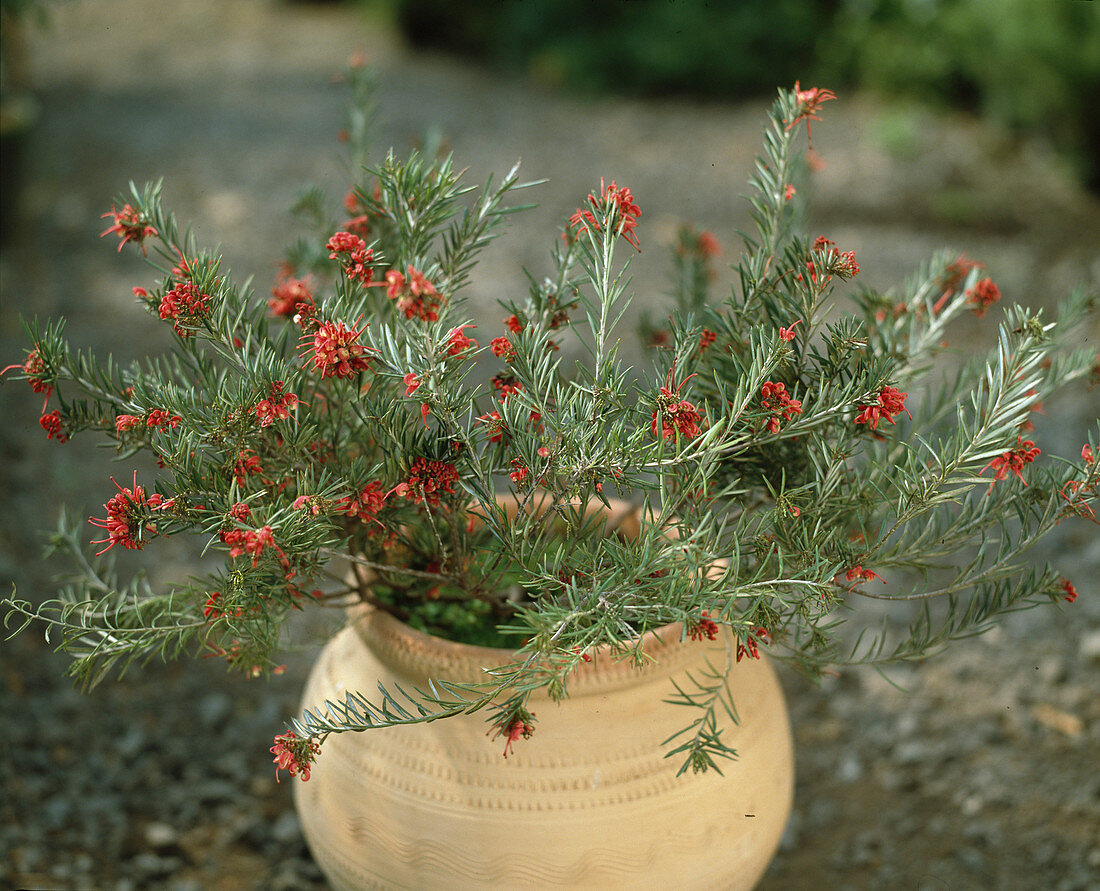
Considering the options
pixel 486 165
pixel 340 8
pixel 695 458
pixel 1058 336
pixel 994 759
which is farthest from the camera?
pixel 340 8

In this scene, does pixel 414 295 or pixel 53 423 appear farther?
pixel 53 423

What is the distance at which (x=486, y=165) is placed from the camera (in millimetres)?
5668

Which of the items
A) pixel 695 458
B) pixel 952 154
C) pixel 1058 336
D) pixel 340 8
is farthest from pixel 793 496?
pixel 340 8

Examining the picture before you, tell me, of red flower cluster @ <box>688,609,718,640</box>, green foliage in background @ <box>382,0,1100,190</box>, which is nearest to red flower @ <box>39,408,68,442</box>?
red flower cluster @ <box>688,609,718,640</box>

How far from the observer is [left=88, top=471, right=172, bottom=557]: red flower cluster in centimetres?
114

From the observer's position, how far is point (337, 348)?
3.65 feet

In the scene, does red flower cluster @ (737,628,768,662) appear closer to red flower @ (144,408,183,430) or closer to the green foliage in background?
red flower @ (144,408,183,430)

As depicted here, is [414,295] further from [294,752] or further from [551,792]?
[551,792]

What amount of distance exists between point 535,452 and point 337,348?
25 centimetres

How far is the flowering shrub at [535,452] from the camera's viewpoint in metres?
1.14

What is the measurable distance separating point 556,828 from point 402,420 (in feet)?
1.82

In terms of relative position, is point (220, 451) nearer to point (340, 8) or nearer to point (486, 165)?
point (486, 165)

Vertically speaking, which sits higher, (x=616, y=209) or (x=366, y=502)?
(x=616, y=209)

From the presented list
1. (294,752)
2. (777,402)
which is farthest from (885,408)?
(294,752)
